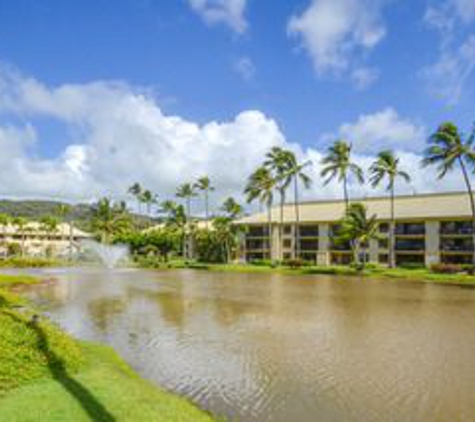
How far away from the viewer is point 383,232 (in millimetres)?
65875

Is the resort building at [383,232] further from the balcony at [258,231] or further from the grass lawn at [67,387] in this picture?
the grass lawn at [67,387]

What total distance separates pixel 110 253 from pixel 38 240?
42.7 metres

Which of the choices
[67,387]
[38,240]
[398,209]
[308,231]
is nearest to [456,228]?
[398,209]

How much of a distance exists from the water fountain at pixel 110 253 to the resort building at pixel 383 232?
22979 mm

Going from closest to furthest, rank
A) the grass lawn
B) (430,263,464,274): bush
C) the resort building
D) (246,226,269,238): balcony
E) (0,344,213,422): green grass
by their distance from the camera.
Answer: (0,344,213,422): green grass → the grass lawn → (430,263,464,274): bush → the resort building → (246,226,269,238): balcony

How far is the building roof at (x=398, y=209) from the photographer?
60.9 metres

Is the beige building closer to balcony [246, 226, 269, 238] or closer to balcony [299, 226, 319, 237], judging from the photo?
balcony [246, 226, 269, 238]

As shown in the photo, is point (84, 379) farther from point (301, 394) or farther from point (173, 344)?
point (173, 344)

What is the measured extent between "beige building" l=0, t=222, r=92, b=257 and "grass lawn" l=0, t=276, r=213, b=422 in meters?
85.9

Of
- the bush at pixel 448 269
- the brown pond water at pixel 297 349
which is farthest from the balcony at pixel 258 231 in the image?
the brown pond water at pixel 297 349

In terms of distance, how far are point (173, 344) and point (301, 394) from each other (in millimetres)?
6431

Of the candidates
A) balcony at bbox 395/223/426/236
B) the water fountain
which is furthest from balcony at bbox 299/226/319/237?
the water fountain

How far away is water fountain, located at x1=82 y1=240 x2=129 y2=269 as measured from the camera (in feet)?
250

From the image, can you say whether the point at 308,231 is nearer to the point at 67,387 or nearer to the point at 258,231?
the point at 258,231
